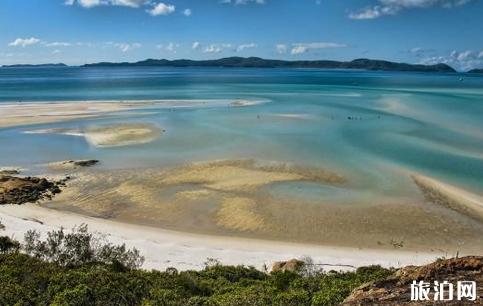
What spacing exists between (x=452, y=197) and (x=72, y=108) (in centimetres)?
6586

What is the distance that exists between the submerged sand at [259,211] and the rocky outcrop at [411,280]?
16.3 metres

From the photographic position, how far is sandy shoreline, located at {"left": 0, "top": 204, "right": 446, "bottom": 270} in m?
22.4

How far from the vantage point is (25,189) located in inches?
1302

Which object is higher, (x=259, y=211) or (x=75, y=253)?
(x=75, y=253)

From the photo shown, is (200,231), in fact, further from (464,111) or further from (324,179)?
(464,111)

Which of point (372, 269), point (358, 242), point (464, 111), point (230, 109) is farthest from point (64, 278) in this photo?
point (464, 111)

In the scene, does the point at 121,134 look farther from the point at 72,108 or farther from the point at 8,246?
the point at 8,246

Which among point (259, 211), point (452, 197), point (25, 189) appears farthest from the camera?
point (25, 189)

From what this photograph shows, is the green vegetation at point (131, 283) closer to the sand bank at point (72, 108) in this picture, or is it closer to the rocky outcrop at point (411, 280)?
the rocky outcrop at point (411, 280)

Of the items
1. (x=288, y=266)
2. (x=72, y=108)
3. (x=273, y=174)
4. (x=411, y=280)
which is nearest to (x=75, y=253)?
(x=288, y=266)

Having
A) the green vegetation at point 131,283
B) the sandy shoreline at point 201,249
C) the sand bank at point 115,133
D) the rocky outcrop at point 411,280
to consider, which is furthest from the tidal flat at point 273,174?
the rocky outcrop at point 411,280

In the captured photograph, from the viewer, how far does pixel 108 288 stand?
1388cm

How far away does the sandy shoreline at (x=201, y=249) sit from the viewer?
22.4 meters

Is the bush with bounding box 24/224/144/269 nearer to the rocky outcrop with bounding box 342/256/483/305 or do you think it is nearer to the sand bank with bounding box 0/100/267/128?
the rocky outcrop with bounding box 342/256/483/305
